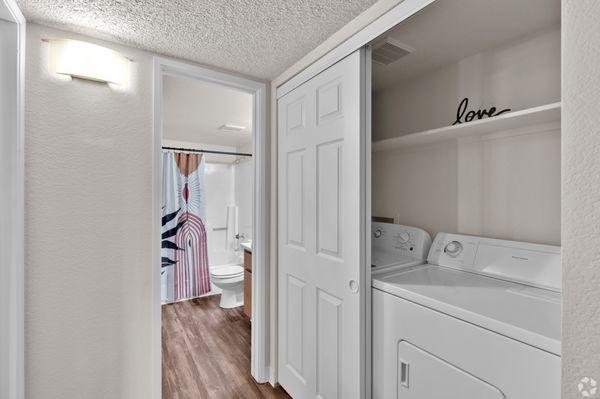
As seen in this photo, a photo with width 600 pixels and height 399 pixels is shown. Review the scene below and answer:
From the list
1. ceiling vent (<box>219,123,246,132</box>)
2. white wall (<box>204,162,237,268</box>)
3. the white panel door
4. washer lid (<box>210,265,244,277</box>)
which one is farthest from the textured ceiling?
white wall (<box>204,162,237,268</box>)

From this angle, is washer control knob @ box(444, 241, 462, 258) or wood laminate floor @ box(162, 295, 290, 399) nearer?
washer control knob @ box(444, 241, 462, 258)

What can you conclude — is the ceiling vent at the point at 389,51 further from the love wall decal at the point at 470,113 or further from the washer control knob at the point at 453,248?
the washer control knob at the point at 453,248

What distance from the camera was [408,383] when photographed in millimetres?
1194

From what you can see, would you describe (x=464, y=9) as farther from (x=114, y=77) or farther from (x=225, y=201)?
(x=225, y=201)

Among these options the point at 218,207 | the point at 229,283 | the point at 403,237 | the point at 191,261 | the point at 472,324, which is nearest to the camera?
the point at 472,324

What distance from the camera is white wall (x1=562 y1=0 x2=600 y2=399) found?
0.60 meters

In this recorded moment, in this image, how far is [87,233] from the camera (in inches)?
60.3

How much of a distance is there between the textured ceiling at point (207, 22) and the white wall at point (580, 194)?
0.87 meters

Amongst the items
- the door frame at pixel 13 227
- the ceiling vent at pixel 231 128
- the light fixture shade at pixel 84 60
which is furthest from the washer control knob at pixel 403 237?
the ceiling vent at pixel 231 128

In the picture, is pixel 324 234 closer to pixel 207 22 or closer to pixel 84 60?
pixel 207 22

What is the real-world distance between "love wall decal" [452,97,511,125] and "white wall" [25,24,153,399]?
71.9 inches

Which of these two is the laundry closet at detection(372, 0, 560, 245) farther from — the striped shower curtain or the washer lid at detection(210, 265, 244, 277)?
the striped shower curtain

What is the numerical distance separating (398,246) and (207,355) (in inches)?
72.4

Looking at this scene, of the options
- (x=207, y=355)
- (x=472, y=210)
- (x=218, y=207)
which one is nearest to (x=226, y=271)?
(x=207, y=355)
